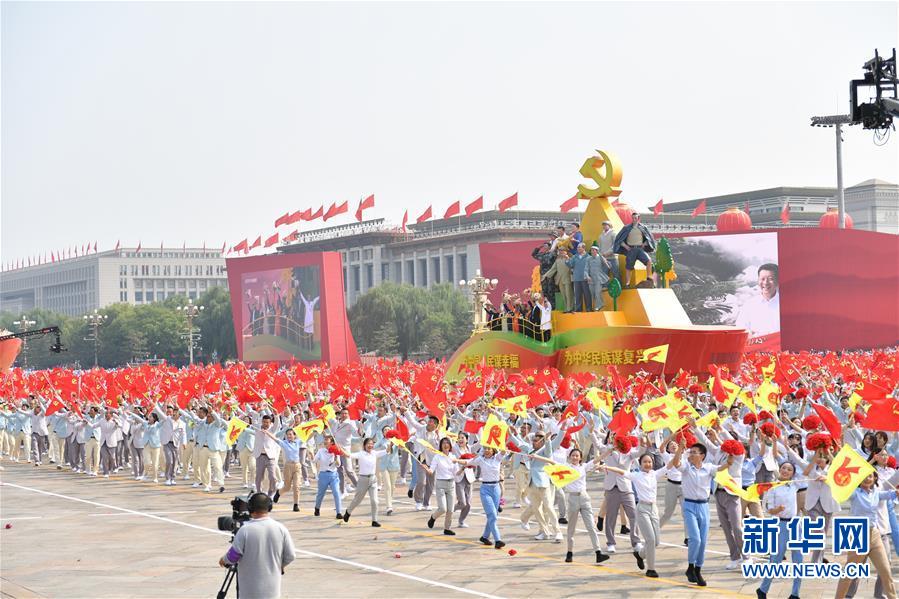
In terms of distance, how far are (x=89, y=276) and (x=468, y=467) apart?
559 ft

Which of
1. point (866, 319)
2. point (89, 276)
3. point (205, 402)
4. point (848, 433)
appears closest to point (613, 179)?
point (205, 402)

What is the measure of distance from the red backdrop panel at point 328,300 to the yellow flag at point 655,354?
34.3 m

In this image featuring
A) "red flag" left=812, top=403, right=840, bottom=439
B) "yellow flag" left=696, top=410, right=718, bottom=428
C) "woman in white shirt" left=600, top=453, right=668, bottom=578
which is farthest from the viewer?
"yellow flag" left=696, top=410, right=718, bottom=428

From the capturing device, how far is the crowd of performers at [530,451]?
14.8m

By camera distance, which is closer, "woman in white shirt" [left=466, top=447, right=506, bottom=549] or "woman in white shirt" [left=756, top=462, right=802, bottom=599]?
"woman in white shirt" [left=756, top=462, right=802, bottom=599]

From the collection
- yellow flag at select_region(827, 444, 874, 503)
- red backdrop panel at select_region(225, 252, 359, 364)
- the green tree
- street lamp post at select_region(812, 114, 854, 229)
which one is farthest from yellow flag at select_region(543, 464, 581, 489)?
street lamp post at select_region(812, 114, 854, 229)

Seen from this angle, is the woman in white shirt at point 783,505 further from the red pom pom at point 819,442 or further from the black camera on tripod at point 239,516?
the black camera on tripod at point 239,516

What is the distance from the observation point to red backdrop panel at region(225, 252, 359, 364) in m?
69.6

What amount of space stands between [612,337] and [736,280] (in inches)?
1279

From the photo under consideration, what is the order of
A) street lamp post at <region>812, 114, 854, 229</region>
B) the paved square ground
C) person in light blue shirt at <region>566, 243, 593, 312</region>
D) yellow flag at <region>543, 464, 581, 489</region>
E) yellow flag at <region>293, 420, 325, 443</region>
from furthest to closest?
street lamp post at <region>812, 114, 854, 229</region>, person in light blue shirt at <region>566, 243, 593, 312</region>, yellow flag at <region>293, 420, 325, 443</region>, yellow flag at <region>543, 464, 581, 489</region>, the paved square ground

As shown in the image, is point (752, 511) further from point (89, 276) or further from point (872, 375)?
point (89, 276)

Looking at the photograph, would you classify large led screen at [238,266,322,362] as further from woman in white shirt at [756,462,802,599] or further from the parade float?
woman in white shirt at [756,462,802,599]

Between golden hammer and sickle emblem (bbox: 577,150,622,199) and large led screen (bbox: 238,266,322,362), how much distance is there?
31457mm

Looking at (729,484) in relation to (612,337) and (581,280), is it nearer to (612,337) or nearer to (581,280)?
(612,337)
